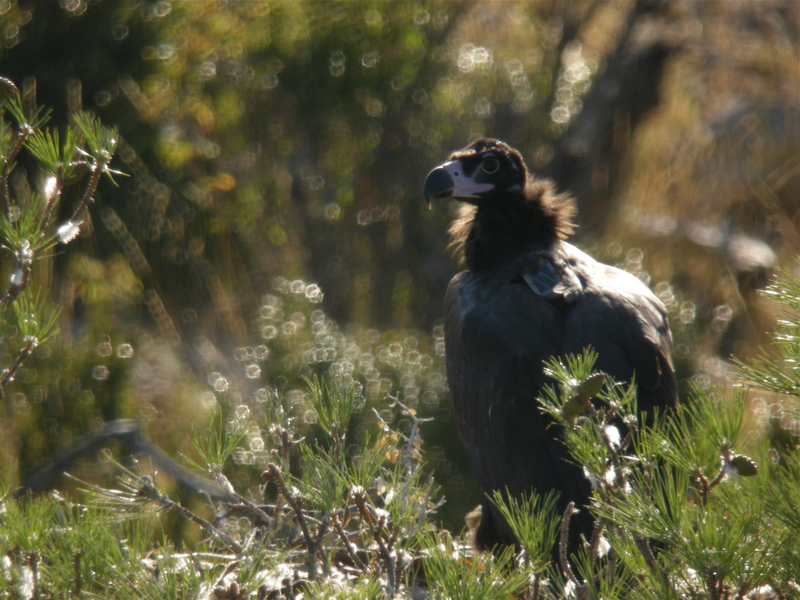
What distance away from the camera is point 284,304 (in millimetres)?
5906

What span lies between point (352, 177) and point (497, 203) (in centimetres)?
389

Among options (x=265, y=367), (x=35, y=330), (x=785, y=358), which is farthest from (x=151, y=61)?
(x=785, y=358)

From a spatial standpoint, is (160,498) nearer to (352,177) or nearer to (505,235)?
(505,235)

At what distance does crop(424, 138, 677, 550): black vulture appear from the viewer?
2.84 metres

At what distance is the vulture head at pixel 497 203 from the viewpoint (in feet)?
11.3

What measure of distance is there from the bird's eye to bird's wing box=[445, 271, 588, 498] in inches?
20.3

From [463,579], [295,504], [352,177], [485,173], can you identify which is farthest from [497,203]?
[352,177]

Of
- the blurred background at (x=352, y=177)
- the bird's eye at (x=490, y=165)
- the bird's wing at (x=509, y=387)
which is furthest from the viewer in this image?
the blurred background at (x=352, y=177)

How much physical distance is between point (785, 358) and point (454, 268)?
556 centimetres

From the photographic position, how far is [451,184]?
3.45m

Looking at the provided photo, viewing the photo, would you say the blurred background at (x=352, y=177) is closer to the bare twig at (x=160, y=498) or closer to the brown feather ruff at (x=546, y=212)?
the brown feather ruff at (x=546, y=212)

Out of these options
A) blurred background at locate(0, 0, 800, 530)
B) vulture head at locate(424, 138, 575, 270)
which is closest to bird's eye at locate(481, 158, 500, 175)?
vulture head at locate(424, 138, 575, 270)

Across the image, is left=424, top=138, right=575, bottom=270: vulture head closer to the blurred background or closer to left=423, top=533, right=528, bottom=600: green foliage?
the blurred background

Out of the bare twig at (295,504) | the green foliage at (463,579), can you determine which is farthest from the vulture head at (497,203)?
the green foliage at (463,579)
